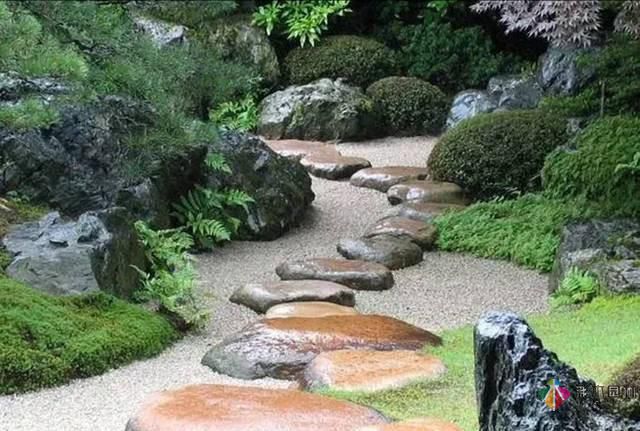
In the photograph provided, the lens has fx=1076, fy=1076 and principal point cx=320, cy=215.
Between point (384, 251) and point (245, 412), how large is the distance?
4.70 metres

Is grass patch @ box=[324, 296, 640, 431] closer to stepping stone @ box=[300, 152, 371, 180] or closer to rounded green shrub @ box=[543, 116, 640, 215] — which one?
rounded green shrub @ box=[543, 116, 640, 215]

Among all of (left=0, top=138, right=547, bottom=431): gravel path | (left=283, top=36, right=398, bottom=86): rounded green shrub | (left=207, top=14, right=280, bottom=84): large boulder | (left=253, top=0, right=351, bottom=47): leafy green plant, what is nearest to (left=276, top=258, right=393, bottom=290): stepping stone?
(left=0, top=138, right=547, bottom=431): gravel path

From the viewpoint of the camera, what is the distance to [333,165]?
12.6 metres

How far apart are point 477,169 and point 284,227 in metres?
2.32

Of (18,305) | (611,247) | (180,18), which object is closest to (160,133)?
(18,305)

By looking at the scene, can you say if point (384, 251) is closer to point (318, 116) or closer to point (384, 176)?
point (384, 176)

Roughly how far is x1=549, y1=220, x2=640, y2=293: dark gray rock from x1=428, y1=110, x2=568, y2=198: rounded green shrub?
2645 mm

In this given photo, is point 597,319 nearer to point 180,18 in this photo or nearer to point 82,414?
point 82,414

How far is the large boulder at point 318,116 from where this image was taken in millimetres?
14148

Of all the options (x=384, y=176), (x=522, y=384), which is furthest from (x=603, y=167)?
→ (x=522, y=384)

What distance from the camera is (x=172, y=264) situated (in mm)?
7758

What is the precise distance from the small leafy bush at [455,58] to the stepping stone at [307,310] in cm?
881

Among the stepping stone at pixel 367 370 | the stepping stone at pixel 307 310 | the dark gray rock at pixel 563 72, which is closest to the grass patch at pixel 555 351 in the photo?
the stepping stone at pixel 367 370
